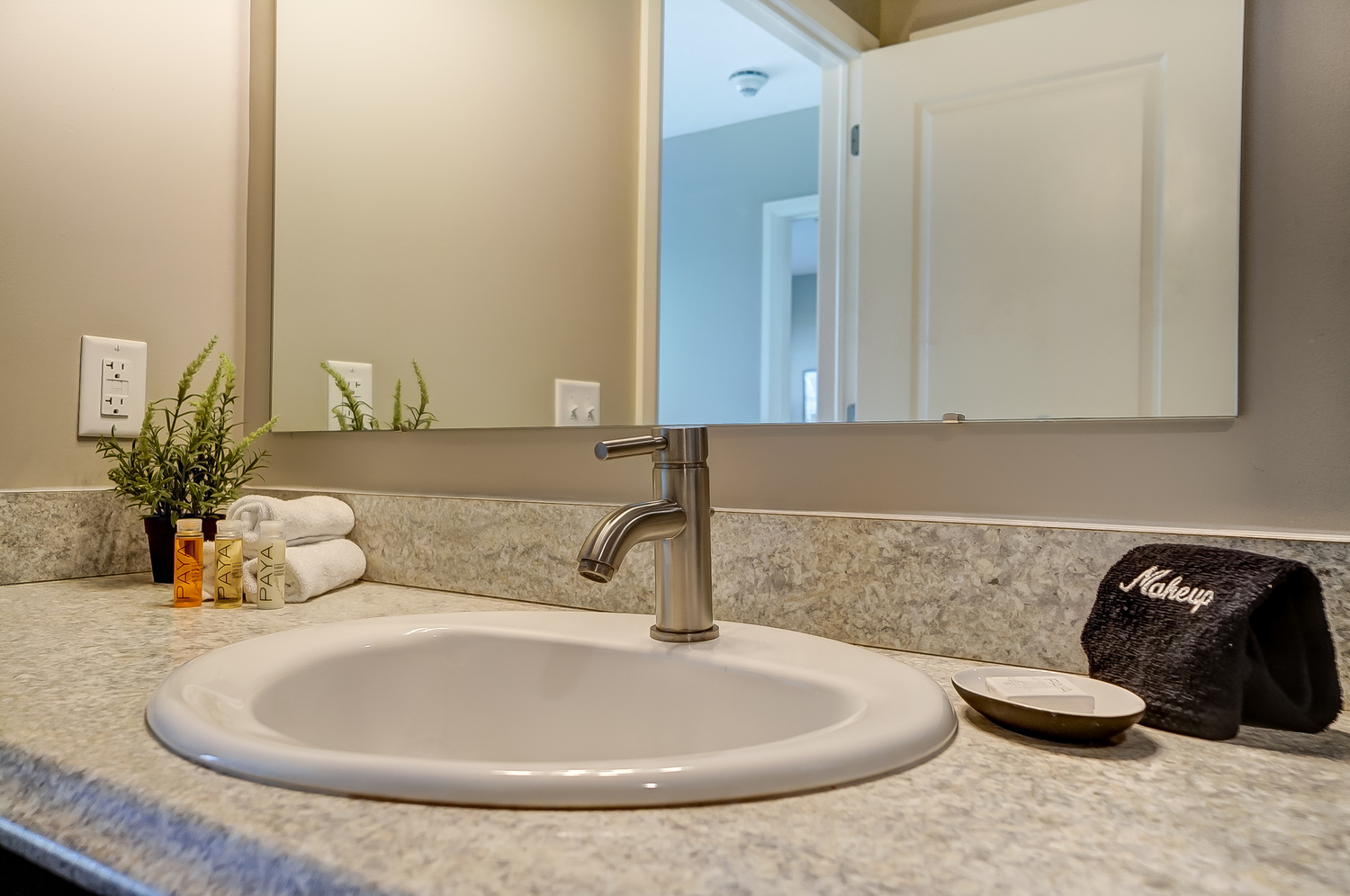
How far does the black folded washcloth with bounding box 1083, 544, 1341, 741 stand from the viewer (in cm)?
55

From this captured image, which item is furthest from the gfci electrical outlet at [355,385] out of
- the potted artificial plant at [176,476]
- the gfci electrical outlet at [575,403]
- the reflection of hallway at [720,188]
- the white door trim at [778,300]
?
the white door trim at [778,300]

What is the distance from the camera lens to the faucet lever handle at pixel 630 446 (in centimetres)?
70

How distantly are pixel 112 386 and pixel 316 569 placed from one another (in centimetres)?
45

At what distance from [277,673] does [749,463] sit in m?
0.47

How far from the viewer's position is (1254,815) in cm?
44

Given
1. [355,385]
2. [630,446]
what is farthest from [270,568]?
[630,446]

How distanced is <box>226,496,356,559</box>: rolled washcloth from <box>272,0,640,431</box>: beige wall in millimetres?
161

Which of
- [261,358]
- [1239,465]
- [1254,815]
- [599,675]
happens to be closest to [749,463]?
[599,675]

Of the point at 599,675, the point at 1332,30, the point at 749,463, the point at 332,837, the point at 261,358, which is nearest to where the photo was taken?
the point at 332,837

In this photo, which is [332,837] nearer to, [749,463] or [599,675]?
[599,675]

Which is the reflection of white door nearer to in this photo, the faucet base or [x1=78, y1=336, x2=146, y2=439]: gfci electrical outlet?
the faucet base

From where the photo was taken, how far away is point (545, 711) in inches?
31.2

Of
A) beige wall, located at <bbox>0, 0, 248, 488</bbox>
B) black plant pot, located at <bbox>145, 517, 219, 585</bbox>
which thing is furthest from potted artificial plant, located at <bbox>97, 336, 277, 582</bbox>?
beige wall, located at <bbox>0, 0, 248, 488</bbox>

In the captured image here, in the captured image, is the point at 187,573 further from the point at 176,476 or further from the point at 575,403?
the point at 575,403
